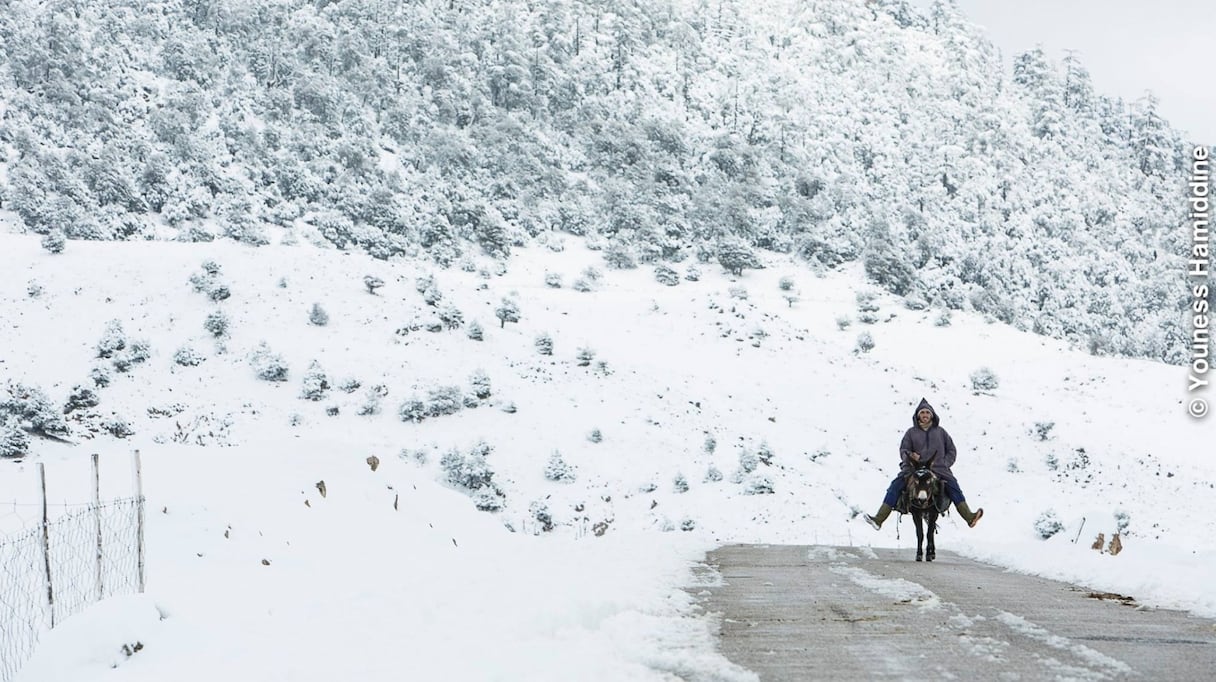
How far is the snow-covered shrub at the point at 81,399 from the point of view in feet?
126

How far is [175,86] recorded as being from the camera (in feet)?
279

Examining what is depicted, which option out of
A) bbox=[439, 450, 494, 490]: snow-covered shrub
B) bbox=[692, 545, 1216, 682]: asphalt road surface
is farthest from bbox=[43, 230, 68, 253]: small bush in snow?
bbox=[692, 545, 1216, 682]: asphalt road surface

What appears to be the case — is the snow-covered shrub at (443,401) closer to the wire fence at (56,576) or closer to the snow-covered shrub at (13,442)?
the snow-covered shrub at (13,442)

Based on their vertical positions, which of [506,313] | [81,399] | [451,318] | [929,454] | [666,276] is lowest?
[81,399]

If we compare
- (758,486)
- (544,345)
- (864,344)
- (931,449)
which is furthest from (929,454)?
(864,344)

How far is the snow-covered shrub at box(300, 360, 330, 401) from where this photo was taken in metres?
41.2

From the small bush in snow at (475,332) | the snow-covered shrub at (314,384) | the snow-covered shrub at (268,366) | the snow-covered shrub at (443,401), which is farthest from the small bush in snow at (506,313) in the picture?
the snow-covered shrub at (268,366)

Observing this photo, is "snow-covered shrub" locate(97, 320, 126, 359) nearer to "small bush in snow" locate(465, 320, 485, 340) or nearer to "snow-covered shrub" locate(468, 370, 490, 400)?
"snow-covered shrub" locate(468, 370, 490, 400)

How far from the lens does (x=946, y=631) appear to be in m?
6.08

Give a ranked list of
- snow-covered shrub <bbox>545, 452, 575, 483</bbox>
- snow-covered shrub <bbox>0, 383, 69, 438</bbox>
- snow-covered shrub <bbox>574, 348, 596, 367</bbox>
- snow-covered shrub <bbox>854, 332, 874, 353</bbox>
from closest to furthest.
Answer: snow-covered shrub <bbox>0, 383, 69, 438</bbox>
snow-covered shrub <bbox>545, 452, 575, 483</bbox>
snow-covered shrub <bbox>574, 348, 596, 367</bbox>
snow-covered shrub <bbox>854, 332, 874, 353</bbox>

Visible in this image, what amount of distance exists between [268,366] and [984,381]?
3681 centimetres

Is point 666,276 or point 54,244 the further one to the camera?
point 666,276

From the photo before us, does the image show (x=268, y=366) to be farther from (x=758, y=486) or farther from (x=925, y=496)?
(x=925, y=496)

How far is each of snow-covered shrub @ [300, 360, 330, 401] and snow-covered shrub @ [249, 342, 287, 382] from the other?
3.37 feet
